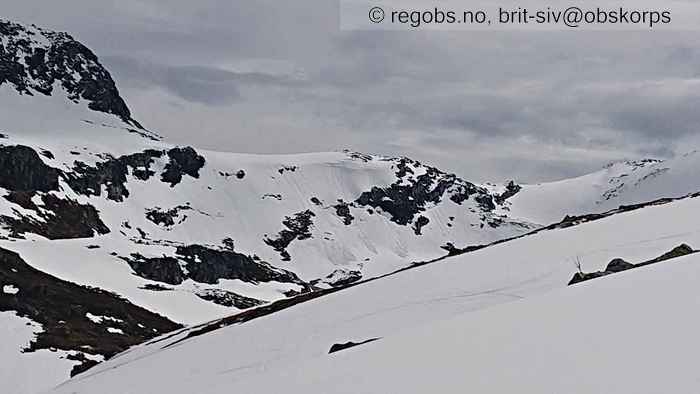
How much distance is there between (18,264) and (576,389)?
141 m

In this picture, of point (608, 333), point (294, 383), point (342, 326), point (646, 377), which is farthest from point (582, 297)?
point (342, 326)

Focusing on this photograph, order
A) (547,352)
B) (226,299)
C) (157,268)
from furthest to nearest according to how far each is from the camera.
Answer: (157,268), (226,299), (547,352)

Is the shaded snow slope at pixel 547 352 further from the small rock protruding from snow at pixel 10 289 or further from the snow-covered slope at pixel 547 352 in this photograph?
the small rock protruding from snow at pixel 10 289

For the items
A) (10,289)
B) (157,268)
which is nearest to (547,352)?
(10,289)

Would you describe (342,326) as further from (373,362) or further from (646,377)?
(646,377)

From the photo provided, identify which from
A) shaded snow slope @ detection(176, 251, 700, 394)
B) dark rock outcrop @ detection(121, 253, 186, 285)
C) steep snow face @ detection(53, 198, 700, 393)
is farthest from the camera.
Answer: dark rock outcrop @ detection(121, 253, 186, 285)

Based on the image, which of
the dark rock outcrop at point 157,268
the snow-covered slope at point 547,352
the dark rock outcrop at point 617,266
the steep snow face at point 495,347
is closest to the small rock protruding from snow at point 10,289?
the dark rock outcrop at point 157,268

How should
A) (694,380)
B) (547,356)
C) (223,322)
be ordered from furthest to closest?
(223,322)
(547,356)
(694,380)

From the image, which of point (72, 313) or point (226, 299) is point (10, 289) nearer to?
point (72, 313)

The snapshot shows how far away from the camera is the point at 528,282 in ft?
100

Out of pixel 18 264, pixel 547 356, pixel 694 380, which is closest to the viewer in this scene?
pixel 694 380

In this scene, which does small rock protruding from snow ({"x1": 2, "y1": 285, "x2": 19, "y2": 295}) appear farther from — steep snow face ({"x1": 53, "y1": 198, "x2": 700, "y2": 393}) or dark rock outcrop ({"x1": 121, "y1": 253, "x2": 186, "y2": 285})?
steep snow face ({"x1": 53, "y1": 198, "x2": 700, "y2": 393})

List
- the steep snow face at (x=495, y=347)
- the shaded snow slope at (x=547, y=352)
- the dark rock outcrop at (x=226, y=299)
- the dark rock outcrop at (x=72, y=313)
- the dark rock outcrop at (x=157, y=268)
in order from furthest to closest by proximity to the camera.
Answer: the dark rock outcrop at (x=157, y=268) → the dark rock outcrop at (x=226, y=299) → the dark rock outcrop at (x=72, y=313) → the steep snow face at (x=495, y=347) → the shaded snow slope at (x=547, y=352)

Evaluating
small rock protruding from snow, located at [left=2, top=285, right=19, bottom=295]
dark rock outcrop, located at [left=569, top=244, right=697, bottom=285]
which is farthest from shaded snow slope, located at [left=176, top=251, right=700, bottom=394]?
small rock protruding from snow, located at [left=2, top=285, right=19, bottom=295]
